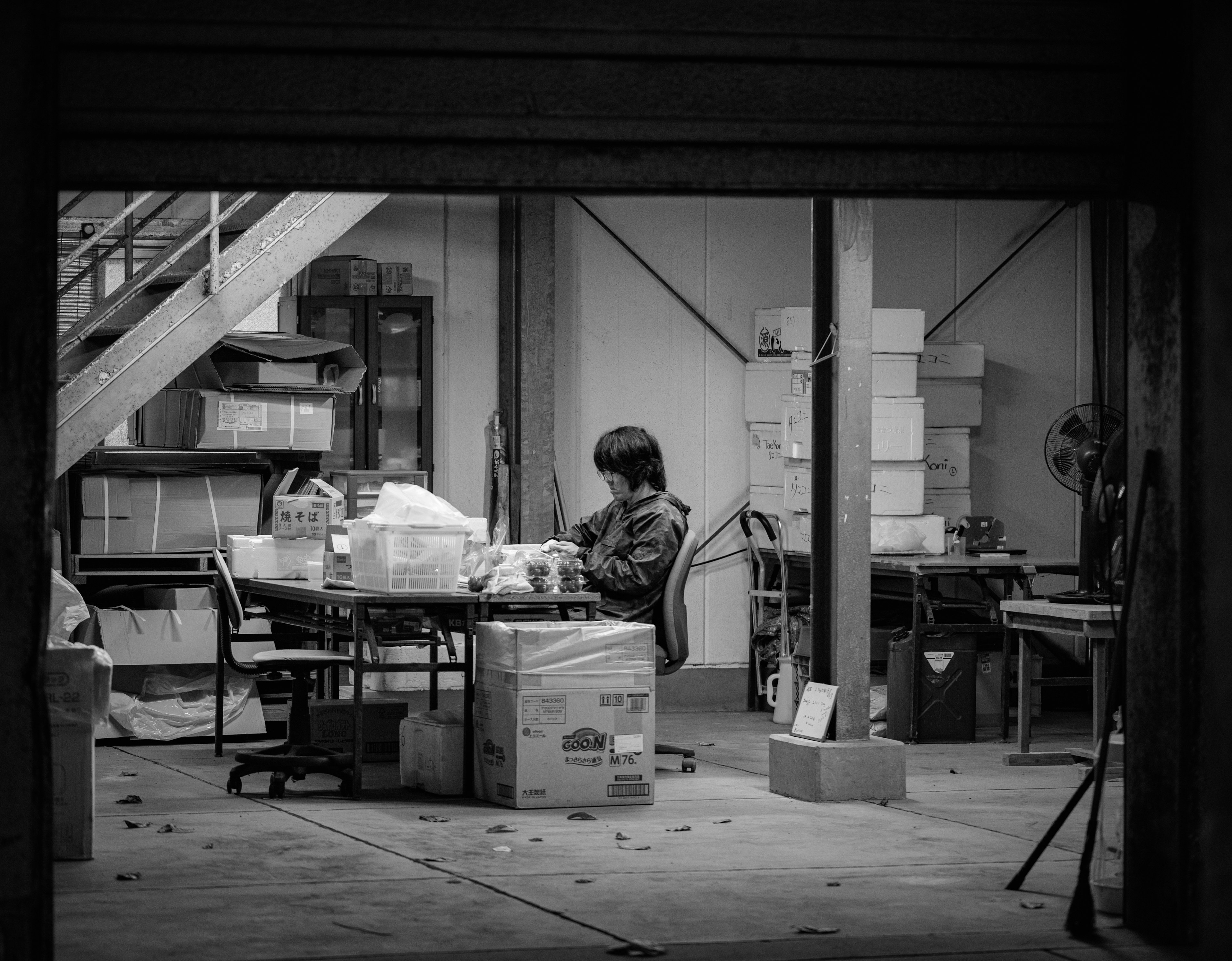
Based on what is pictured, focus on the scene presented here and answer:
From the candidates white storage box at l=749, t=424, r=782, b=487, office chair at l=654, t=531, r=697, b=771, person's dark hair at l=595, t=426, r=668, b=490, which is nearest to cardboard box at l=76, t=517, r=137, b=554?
person's dark hair at l=595, t=426, r=668, b=490

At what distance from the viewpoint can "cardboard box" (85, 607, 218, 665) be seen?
31.5ft

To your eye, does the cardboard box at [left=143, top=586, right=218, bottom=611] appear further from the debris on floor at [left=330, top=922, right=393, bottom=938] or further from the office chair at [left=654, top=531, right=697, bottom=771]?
the debris on floor at [left=330, top=922, right=393, bottom=938]

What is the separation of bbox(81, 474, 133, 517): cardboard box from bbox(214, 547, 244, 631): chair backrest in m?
1.34

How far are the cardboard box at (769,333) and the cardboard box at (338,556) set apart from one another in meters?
3.81

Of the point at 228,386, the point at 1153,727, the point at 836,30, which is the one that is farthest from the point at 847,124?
the point at 228,386

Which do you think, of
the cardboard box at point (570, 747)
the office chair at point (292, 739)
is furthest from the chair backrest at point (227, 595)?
the cardboard box at point (570, 747)

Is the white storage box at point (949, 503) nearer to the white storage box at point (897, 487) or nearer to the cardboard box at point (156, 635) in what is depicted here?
the white storage box at point (897, 487)

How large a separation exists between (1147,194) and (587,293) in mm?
6613

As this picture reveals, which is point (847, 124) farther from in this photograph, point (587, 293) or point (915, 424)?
point (587, 293)

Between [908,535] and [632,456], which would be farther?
[908,535]

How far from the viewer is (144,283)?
9.11 meters

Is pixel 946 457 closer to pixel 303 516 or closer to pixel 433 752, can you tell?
pixel 303 516

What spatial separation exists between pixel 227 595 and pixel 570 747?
2.13 metres

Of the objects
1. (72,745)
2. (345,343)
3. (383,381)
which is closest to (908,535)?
(383,381)
